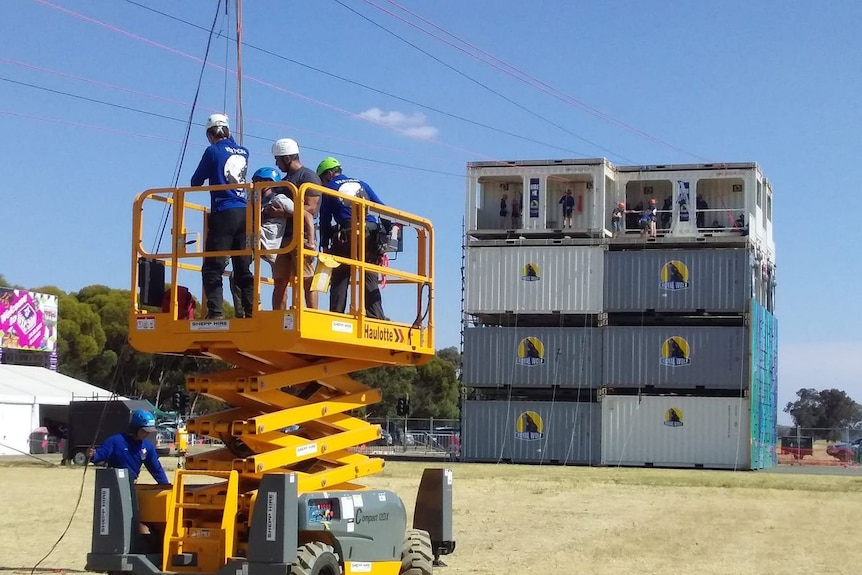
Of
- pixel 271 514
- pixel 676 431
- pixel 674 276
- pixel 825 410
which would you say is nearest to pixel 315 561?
pixel 271 514

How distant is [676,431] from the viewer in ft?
160

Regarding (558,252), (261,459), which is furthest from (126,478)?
(558,252)

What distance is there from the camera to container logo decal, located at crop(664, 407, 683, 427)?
160 ft

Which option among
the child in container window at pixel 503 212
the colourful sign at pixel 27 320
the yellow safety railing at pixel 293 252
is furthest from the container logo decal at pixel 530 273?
the yellow safety railing at pixel 293 252

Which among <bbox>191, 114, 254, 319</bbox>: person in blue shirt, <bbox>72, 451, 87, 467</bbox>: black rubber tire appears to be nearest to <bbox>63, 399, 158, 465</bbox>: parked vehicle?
<bbox>72, 451, 87, 467</bbox>: black rubber tire

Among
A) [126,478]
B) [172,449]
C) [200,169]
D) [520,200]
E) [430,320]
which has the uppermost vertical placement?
[520,200]

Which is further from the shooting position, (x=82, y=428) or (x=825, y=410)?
(x=825, y=410)

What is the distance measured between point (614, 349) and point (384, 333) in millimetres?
39233

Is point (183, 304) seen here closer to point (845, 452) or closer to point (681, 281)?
point (681, 281)

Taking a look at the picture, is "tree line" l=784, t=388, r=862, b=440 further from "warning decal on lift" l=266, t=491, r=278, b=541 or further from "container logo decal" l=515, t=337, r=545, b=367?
"warning decal on lift" l=266, t=491, r=278, b=541

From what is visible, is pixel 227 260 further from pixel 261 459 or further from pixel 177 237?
pixel 261 459

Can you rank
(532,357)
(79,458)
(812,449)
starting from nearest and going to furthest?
1. (79,458)
2. (532,357)
3. (812,449)

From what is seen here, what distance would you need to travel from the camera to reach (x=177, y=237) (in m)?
10.5

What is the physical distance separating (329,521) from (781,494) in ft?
73.2
